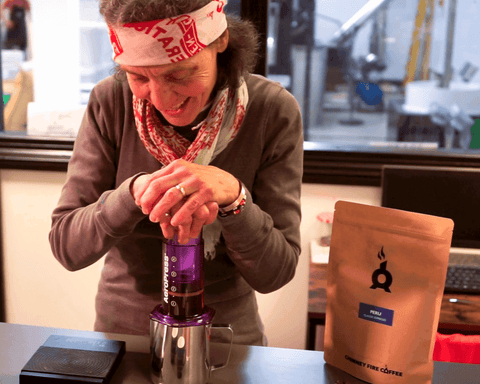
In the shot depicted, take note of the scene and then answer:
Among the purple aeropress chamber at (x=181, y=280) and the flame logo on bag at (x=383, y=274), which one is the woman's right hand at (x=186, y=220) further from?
the flame logo on bag at (x=383, y=274)

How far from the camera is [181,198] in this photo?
2.89ft

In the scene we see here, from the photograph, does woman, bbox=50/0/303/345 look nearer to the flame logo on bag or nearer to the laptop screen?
the flame logo on bag

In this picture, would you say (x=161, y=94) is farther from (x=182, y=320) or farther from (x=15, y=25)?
(x=15, y=25)

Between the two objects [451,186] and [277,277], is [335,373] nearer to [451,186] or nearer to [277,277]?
[277,277]

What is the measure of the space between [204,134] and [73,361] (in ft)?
1.78

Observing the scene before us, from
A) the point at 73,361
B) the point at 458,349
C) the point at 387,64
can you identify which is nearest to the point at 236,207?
the point at 73,361

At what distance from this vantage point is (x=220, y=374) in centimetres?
89

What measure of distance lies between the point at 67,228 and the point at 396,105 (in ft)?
7.34

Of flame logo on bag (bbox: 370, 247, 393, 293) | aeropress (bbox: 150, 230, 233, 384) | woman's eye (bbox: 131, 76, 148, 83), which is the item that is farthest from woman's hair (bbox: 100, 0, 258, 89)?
flame logo on bag (bbox: 370, 247, 393, 293)

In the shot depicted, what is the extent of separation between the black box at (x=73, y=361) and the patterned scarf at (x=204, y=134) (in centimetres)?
36

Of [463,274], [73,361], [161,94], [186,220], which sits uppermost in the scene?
[161,94]

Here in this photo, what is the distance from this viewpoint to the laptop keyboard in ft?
5.85

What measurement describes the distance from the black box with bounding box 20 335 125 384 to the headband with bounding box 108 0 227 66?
50 cm

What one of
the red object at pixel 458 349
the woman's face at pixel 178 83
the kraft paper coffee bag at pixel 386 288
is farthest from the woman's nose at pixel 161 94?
the red object at pixel 458 349
